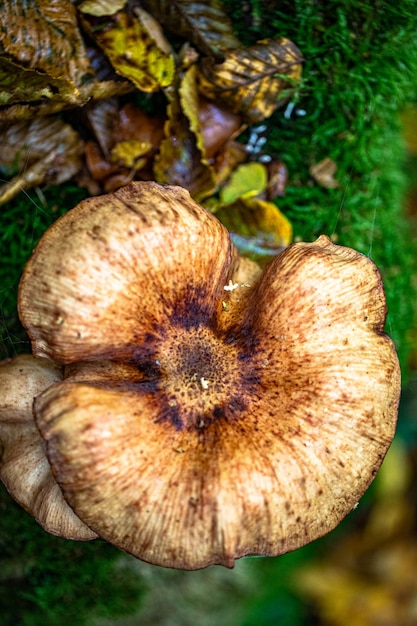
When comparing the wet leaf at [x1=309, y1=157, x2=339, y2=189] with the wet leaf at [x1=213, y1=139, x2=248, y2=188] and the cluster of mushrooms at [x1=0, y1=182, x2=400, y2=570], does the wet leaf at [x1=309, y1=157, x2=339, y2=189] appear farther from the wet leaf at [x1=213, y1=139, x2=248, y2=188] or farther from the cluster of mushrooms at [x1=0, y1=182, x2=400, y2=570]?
the cluster of mushrooms at [x1=0, y1=182, x2=400, y2=570]

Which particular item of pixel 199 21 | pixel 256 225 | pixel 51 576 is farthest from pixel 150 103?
pixel 51 576

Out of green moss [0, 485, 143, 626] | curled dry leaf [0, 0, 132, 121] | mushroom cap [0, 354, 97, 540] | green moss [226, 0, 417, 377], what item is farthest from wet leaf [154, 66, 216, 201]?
green moss [0, 485, 143, 626]

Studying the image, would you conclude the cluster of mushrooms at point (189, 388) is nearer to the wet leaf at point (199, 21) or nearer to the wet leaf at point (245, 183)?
the wet leaf at point (245, 183)

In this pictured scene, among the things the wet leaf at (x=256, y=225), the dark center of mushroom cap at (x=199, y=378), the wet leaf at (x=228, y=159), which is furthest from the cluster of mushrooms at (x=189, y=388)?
the wet leaf at (x=228, y=159)

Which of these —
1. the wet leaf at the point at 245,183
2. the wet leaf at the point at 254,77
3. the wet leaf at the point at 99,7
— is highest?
the wet leaf at the point at 99,7

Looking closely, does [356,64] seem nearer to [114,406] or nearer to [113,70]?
[113,70]

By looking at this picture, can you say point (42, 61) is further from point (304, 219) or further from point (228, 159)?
point (304, 219)

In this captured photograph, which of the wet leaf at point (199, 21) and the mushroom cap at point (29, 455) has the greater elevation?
the wet leaf at point (199, 21)
